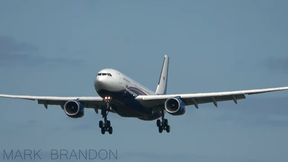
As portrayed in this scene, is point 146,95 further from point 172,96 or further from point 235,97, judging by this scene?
point 235,97

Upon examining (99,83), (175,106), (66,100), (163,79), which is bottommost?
(175,106)

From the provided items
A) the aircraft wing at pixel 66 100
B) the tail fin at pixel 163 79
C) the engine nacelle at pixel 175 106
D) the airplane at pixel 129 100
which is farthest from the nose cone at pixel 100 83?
the tail fin at pixel 163 79

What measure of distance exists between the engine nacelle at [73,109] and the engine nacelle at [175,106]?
855 cm

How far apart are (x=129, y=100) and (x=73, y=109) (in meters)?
6.44

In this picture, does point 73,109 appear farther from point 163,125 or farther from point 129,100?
point 163,125

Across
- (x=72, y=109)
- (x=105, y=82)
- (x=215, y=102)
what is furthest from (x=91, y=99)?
(x=215, y=102)

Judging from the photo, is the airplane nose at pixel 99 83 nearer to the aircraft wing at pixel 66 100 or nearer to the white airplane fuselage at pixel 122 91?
the white airplane fuselage at pixel 122 91

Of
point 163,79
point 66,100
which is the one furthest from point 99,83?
point 163,79

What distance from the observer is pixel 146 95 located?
60625 mm

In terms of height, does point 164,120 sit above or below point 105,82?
below

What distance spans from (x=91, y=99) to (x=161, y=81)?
17443 millimetres

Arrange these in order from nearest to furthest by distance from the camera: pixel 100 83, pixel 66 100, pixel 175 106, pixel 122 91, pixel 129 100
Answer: pixel 100 83 < pixel 122 91 < pixel 129 100 < pixel 175 106 < pixel 66 100

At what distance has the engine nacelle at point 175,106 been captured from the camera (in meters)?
57.9

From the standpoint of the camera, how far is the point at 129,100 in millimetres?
57281
